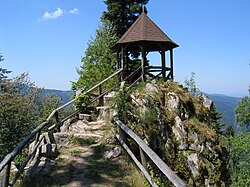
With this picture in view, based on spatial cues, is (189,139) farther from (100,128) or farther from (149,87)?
(100,128)

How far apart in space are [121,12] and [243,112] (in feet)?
121

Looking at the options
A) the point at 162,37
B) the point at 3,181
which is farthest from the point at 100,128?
the point at 162,37

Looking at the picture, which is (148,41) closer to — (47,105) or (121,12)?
(121,12)

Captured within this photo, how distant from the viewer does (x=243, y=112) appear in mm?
49906

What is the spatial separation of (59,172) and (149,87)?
18.5ft

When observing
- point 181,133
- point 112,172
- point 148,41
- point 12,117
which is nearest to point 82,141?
point 112,172

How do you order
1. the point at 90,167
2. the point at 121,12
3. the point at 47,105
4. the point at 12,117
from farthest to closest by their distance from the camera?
the point at 47,105, the point at 121,12, the point at 12,117, the point at 90,167

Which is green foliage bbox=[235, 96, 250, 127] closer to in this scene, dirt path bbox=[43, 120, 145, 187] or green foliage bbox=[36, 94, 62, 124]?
green foliage bbox=[36, 94, 62, 124]

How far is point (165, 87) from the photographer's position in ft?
36.9

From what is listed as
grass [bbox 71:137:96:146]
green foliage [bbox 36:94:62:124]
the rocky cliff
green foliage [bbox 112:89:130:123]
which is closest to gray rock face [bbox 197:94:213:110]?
the rocky cliff

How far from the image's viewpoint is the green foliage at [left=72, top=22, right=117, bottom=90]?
19094 mm

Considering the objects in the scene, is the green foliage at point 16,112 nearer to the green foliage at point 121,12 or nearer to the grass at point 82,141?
the grass at point 82,141

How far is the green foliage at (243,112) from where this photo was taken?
48.4 metres

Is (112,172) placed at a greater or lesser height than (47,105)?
lesser
